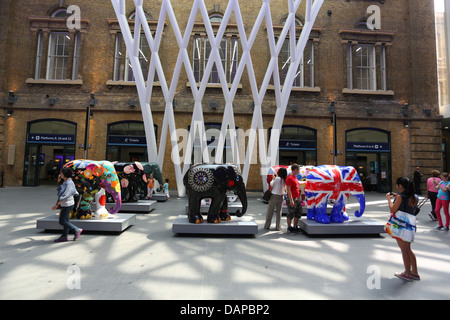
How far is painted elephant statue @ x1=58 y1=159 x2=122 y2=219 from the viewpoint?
19.1ft

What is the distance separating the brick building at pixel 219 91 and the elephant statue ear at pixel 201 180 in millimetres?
10874

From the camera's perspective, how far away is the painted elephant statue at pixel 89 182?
5.81 metres

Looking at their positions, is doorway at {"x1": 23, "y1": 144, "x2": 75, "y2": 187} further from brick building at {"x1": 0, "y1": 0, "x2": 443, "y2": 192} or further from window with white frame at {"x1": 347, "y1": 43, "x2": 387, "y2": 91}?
window with white frame at {"x1": 347, "y1": 43, "x2": 387, "y2": 91}

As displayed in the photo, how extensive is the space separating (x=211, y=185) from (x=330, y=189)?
2.82 meters

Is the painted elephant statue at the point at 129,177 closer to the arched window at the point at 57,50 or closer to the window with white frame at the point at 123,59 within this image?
the window with white frame at the point at 123,59

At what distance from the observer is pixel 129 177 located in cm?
904

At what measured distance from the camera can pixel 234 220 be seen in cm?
623

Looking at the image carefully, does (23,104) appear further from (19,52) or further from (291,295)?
(291,295)

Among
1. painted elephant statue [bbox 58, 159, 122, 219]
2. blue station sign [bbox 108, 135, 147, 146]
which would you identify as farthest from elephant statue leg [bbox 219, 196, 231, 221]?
blue station sign [bbox 108, 135, 147, 146]

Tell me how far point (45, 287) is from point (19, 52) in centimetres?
1956

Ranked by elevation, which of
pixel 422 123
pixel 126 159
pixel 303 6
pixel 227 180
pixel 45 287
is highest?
pixel 303 6

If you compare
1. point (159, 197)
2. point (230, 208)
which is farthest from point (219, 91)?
point (230, 208)

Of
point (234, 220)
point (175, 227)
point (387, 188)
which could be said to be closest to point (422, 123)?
point (387, 188)

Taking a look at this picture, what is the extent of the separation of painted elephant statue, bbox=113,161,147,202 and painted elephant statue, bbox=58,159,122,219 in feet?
8.35
